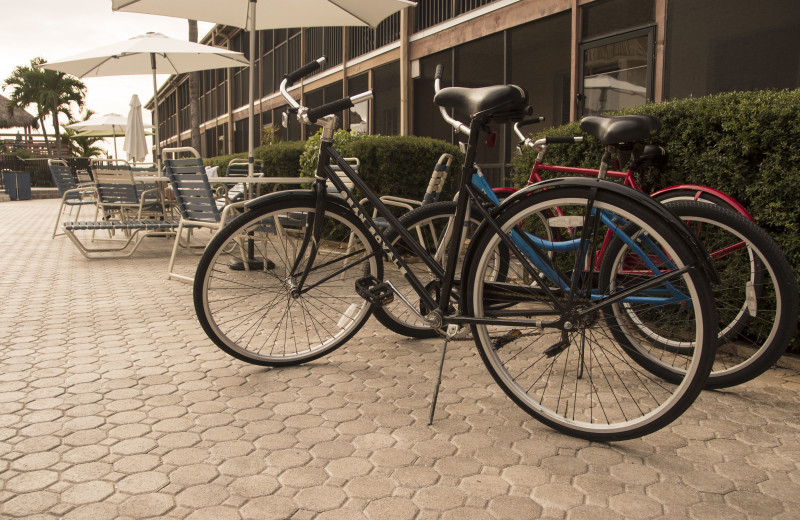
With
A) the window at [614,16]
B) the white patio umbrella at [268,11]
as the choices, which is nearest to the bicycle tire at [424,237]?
the white patio umbrella at [268,11]

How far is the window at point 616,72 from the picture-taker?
7.82m

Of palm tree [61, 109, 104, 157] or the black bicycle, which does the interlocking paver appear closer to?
the black bicycle

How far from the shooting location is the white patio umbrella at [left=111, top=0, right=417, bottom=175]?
6951 mm

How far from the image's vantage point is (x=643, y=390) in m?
3.13

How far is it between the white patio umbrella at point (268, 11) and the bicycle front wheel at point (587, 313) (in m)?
4.64

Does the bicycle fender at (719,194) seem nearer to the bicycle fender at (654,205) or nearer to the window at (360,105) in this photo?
the bicycle fender at (654,205)

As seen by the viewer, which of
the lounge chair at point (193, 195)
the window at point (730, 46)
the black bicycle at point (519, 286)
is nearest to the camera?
the black bicycle at point (519, 286)

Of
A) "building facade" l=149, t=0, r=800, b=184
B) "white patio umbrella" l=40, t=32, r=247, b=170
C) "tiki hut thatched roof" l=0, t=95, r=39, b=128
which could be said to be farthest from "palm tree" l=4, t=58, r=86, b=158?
"white patio umbrella" l=40, t=32, r=247, b=170

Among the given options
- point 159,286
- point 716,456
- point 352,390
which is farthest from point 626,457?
point 159,286

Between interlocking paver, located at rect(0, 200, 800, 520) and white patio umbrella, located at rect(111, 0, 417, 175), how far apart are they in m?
4.08

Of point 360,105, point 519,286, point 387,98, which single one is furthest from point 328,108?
point 360,105

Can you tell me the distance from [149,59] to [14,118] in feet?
153

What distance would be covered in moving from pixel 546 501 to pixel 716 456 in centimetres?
79

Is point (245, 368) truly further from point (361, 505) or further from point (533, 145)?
point (533, 145)
